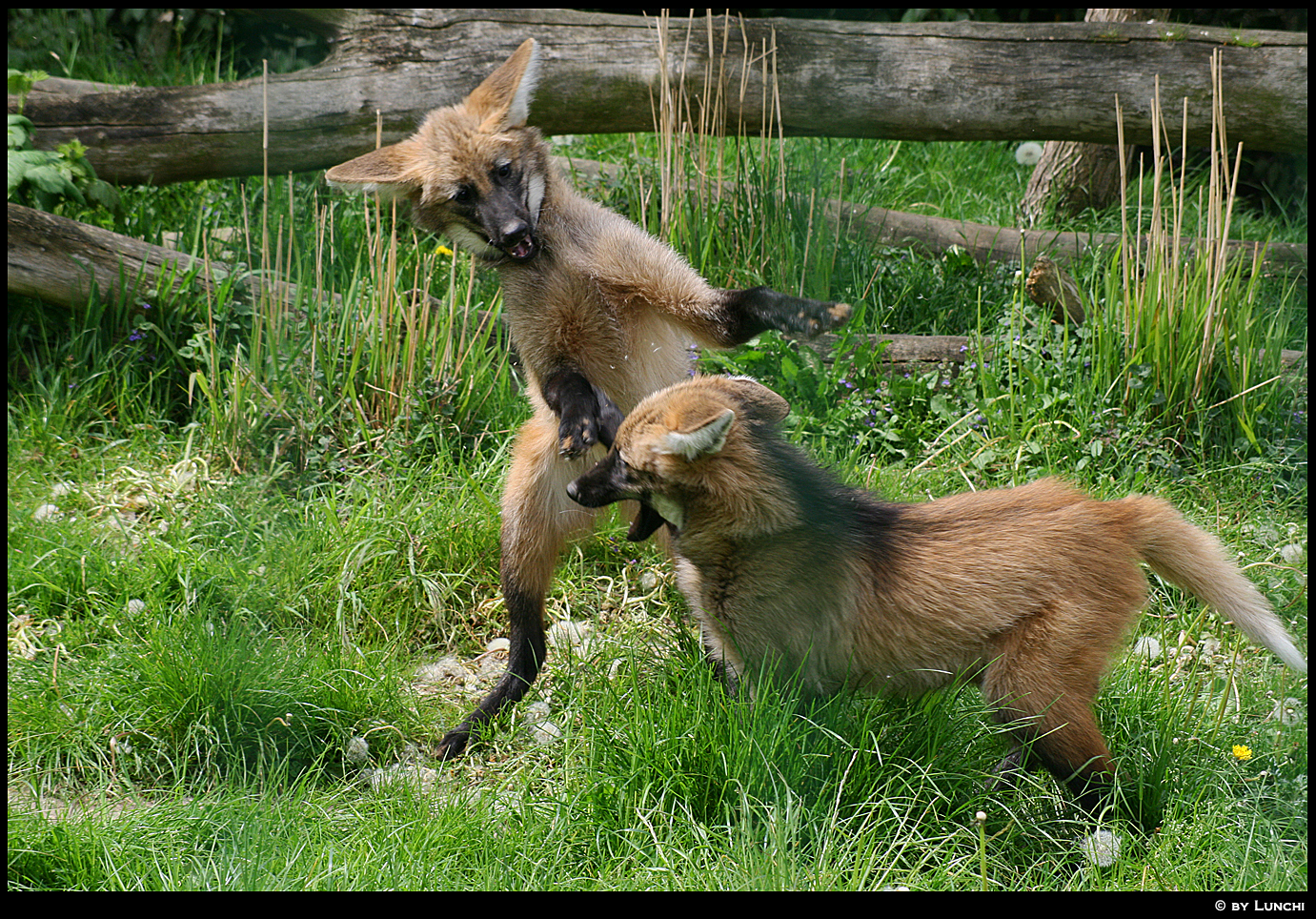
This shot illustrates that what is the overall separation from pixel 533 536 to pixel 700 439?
3.79 feet

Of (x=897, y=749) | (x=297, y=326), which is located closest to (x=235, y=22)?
(x=297, y=326)

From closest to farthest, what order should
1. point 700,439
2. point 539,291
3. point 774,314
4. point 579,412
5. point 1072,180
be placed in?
point 700,439, point 579,412, point 774,314, point 539,291, point 1072,180

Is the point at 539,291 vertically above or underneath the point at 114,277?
above

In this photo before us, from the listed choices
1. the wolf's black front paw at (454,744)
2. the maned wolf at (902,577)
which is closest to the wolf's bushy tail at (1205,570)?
the maned wolf at (902,577)

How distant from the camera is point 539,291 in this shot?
134 inches

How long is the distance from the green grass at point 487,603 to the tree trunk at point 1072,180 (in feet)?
4.09

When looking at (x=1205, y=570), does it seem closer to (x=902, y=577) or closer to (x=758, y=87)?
(x=902, y=577)

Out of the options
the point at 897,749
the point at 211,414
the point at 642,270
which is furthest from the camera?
the point at 211,414

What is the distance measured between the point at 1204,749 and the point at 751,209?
122 inches

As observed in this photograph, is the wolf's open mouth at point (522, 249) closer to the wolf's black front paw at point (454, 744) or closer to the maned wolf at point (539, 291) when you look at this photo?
the maned wolf at point (539, 291)

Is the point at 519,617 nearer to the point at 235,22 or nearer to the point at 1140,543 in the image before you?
the point at 1140,543


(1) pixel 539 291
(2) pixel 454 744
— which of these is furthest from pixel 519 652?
(1) pixel 539 291

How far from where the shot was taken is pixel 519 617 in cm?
344

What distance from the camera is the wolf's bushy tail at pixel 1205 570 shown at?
2639 millimetres
